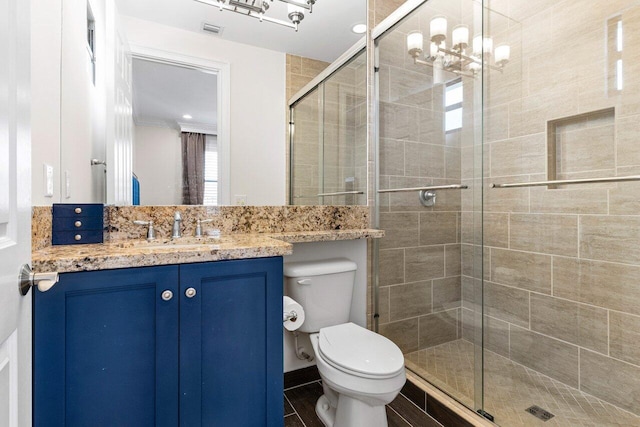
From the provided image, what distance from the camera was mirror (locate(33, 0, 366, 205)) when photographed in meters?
1.28

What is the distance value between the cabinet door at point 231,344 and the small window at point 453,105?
1.30 m

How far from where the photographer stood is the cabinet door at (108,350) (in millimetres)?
895

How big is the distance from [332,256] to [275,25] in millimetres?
1346

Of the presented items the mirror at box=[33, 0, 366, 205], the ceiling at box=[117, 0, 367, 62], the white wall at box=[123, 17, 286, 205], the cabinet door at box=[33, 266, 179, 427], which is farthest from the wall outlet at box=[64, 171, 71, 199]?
the ceiling at box=[117, 0, 367, 62]

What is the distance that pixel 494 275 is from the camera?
82.6 inches

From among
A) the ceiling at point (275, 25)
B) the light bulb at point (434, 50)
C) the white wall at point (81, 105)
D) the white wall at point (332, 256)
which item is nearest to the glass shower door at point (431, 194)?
the light bulb at point (434, 50)

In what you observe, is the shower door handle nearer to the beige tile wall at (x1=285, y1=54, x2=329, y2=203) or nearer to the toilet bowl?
the beige tile wall at (x1=285, y1=54, x2=329, y2=203)

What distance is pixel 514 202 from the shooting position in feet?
6.73

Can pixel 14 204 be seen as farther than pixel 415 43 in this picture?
No

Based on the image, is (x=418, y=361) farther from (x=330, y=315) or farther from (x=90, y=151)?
(x=90, y=151)

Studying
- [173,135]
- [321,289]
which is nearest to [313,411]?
[321,289]

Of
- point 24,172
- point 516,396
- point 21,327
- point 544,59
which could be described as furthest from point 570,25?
point 21,327

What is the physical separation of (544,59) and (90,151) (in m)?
2.50

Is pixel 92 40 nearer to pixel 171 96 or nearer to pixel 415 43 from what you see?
pixel 171 96
